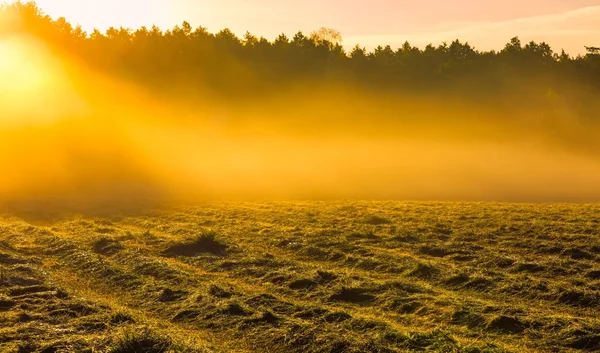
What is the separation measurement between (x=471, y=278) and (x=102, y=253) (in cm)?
1230

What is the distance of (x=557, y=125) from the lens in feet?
272

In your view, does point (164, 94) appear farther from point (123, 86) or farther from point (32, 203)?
point (32, 203)

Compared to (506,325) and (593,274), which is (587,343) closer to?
(506,325)

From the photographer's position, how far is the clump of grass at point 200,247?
2259 centimetres

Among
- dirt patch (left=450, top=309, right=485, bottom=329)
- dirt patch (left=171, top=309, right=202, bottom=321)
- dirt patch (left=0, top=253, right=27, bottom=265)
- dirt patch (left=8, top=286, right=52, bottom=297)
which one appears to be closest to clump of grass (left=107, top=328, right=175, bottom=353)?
dirt patch (left=171, top=309, right=202, bottom=321)

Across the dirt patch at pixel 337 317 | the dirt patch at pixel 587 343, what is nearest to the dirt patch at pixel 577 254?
the dirt patch at pixel 587 343

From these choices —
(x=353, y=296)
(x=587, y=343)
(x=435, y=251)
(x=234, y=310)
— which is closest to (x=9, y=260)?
(x=234, y=310)

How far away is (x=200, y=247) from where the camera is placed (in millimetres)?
23031

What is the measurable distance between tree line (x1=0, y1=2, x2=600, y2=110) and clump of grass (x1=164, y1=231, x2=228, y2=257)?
2232 inches

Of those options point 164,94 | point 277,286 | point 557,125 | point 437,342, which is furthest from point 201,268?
point 557,125

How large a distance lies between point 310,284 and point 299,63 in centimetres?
7108

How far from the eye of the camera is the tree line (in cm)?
7950

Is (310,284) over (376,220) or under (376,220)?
under

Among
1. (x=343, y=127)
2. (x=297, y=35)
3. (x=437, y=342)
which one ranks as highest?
(x=297, y=35)
